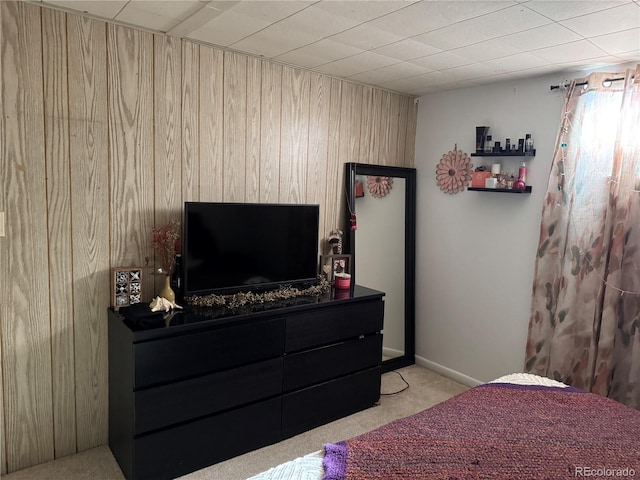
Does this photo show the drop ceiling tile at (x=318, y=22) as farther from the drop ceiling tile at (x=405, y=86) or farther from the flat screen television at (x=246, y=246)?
the drop ceiling tile at (x=405, y=86)

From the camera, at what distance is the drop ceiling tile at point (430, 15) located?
2.07 meters

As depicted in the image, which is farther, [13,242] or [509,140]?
[509,140]

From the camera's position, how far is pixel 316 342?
119 inches

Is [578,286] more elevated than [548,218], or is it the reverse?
[548,218]

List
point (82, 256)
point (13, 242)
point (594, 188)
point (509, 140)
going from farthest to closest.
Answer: point (509, 140) → point (594, 188) → point (82, 256) → point (13, 242)

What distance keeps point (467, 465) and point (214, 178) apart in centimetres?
219

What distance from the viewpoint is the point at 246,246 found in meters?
2.96

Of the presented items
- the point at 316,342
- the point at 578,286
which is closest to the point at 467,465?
the point at 316,342

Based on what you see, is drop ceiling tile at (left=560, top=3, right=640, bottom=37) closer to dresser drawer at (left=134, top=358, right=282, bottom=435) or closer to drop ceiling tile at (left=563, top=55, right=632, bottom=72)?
drop ceiling tile at (left=563, top=55, right=632, bottom=72)

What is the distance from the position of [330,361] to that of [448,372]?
1.38 m

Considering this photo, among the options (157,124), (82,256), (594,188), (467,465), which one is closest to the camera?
(467,465)

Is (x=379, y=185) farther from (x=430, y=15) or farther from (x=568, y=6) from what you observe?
(x=568, y=6)

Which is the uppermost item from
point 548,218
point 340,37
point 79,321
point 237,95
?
point 340,37

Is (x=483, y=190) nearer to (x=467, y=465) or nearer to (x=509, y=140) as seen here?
(x=509, y=140)
